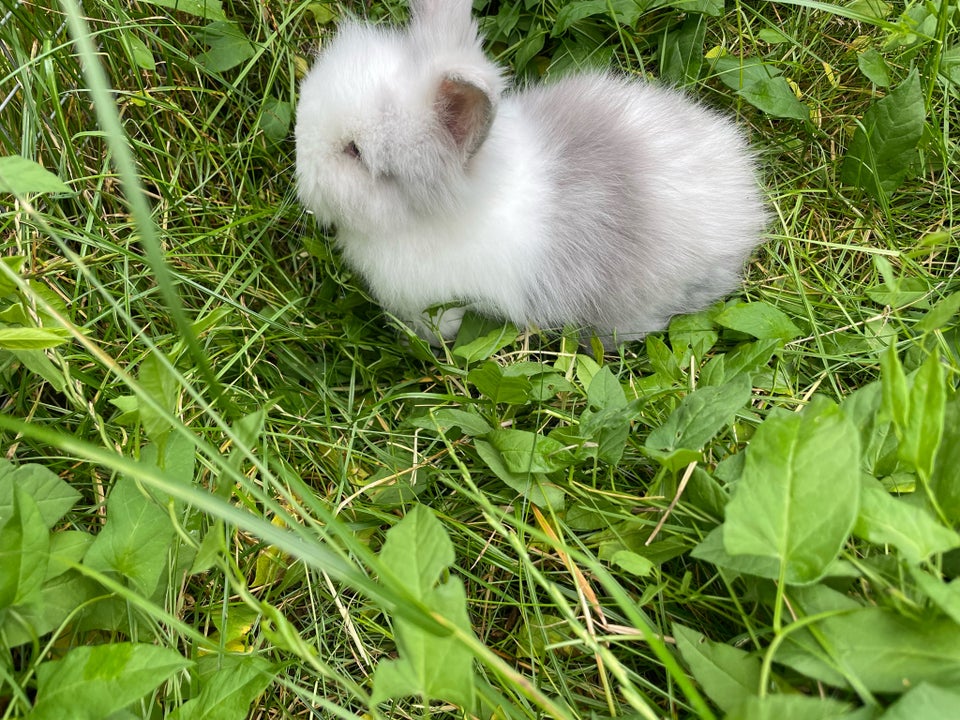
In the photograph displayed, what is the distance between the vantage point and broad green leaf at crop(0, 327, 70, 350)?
51.7 inches

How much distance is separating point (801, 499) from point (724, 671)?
14.5 inches

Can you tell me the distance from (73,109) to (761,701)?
229cm

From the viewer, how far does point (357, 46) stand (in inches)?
65.4

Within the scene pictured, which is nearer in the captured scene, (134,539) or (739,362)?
(134,539)

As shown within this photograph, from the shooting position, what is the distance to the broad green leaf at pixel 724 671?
1.21 metres

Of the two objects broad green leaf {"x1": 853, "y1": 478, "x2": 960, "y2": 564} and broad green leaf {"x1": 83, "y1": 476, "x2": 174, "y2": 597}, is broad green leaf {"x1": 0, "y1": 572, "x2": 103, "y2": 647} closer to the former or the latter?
broad green leaf {"x1": 83, "y1": 476, "x2": 174, "y2": 597}

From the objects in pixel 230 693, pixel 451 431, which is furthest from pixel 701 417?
pixel 230 693

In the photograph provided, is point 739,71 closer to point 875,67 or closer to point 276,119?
point 875,67

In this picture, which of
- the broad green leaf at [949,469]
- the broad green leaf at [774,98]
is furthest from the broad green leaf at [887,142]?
the broad green leaf at [949,469]

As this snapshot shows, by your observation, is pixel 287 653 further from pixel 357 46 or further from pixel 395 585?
pixel 357 46

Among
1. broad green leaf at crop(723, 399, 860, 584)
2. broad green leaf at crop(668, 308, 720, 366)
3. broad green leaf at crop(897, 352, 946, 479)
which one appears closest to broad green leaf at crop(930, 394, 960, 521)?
broad green leaf at crop(897, 352, 946, 479)

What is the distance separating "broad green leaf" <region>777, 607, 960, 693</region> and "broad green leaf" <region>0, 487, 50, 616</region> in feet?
4.44

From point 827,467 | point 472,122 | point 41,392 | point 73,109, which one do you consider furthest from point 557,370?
point 73,109

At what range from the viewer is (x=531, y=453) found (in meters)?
1.61
